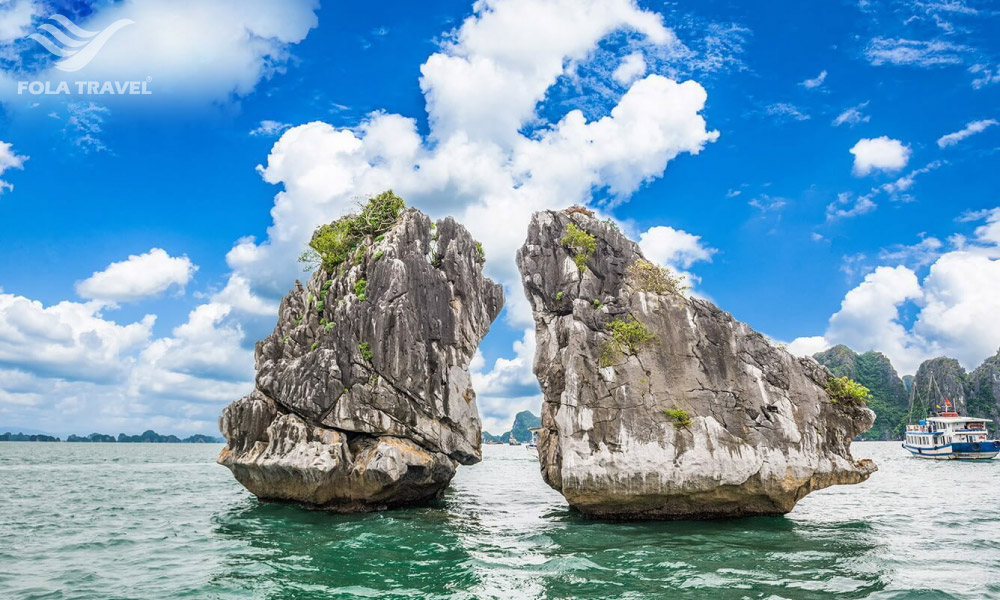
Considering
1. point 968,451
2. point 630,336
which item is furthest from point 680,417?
point 968,451

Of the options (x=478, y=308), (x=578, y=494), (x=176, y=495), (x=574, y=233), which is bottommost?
(x=176, y=495)

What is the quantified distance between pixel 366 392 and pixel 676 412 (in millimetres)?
11451

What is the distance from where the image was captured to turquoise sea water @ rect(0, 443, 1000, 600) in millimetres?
11625

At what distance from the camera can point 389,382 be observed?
22281mm

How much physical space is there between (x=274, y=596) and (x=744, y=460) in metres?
13.7

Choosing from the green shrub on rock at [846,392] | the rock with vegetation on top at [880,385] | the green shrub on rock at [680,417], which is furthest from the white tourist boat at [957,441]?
the rock with vegetation on top at [880,385]

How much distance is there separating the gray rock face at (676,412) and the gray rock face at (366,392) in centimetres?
477

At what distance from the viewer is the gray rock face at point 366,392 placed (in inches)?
821

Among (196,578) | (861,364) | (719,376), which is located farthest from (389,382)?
(861,364)

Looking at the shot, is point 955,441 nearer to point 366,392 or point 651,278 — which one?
point 651,278

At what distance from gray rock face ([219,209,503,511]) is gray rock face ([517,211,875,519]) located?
15.7 ft

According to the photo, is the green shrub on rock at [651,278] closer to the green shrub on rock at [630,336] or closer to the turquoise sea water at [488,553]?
the green shrub on rock at [630,336]

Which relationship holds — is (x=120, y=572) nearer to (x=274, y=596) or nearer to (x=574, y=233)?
(x=274, y=596)

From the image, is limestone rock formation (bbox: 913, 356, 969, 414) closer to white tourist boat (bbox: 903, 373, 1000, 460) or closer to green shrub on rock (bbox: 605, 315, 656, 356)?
white tourist boat (bbox: 903, 373, 1000, 460)
